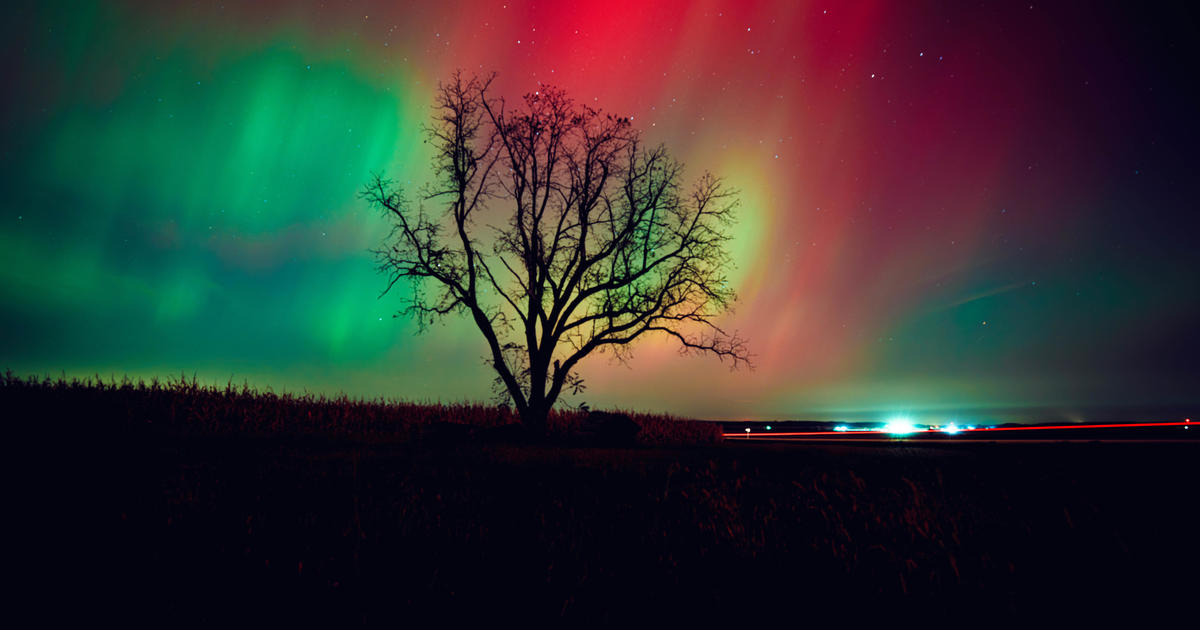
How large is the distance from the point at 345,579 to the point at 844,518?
5.75 metres

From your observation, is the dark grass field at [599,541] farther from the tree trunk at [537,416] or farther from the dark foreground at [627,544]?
the tree trunk at [537,416]

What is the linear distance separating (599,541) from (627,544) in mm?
321

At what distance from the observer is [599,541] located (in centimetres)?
773

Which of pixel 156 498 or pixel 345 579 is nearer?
pixel 345 579

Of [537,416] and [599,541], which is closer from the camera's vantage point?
[599,541]

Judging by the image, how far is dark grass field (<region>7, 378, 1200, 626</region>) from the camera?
18.8 ft

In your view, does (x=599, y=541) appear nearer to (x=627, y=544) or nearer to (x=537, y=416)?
(x=627, y=544)

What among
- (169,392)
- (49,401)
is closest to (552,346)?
(169,392)

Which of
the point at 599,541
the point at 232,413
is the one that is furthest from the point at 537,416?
the point at 599,541

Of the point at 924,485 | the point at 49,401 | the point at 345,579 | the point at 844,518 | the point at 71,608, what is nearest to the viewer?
the point at 71,608

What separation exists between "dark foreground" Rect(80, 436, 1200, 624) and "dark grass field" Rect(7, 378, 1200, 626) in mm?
31

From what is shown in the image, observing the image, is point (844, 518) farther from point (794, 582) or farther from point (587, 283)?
point (587, 283)

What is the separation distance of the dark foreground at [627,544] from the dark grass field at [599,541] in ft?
0.10

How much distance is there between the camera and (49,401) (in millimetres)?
20906
